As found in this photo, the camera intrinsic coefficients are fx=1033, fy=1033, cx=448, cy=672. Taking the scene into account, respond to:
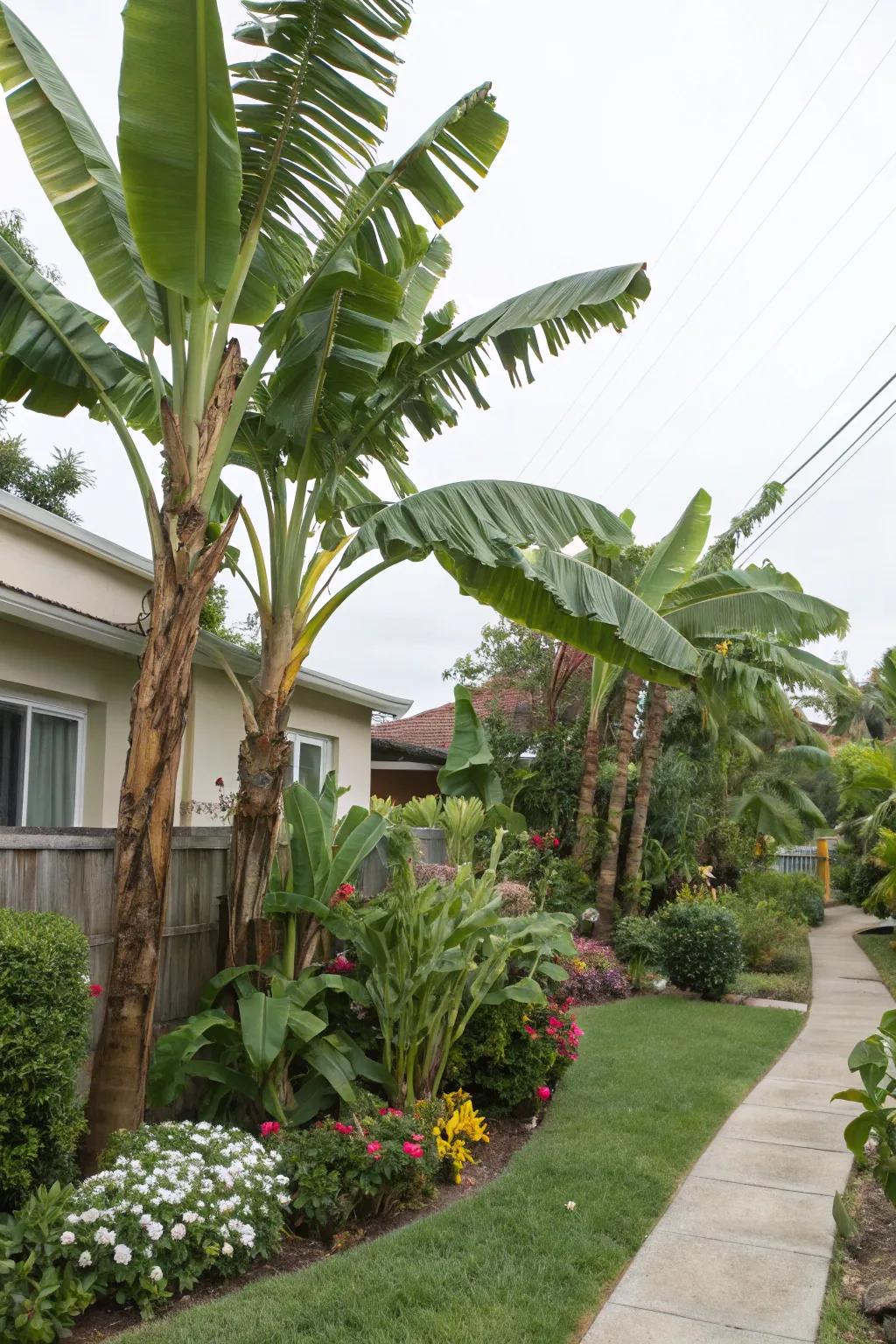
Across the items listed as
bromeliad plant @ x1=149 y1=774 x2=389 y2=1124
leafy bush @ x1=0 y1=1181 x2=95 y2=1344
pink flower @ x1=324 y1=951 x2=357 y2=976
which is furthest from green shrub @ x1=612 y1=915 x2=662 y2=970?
leafy bush @ x1=0 y1=1181 x2=95 y2=1344

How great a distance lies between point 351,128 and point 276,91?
505 mm

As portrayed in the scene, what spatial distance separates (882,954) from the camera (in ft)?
65.5

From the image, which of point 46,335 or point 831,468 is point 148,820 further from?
point 831,468

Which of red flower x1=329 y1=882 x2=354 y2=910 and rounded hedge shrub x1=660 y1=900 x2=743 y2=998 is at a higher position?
red flower x1=329 y1=882 x2=354 y2=910

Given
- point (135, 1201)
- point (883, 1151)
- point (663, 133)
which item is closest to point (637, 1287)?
point (883, 1151)

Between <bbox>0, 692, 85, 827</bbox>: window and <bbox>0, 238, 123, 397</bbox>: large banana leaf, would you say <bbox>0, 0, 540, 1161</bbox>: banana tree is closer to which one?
<bbox>0, 238, 123, 397</bbox>: large banana leaf

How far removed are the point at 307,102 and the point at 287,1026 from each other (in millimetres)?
5453

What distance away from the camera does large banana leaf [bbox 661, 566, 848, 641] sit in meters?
14.4

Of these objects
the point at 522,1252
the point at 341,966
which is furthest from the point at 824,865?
the point at 522,1252

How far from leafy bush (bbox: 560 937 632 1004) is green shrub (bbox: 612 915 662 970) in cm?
31

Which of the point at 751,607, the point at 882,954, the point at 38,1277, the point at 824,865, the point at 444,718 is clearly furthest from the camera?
the point at 824,865

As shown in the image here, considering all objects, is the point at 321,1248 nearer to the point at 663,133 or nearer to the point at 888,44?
the point at 663,133

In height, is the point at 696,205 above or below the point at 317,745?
above

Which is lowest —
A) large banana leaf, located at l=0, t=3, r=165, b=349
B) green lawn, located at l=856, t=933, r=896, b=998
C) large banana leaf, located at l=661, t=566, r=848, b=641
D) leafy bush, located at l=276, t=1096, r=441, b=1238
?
green lawn, located at l=856, t=933, r=896, b=998
